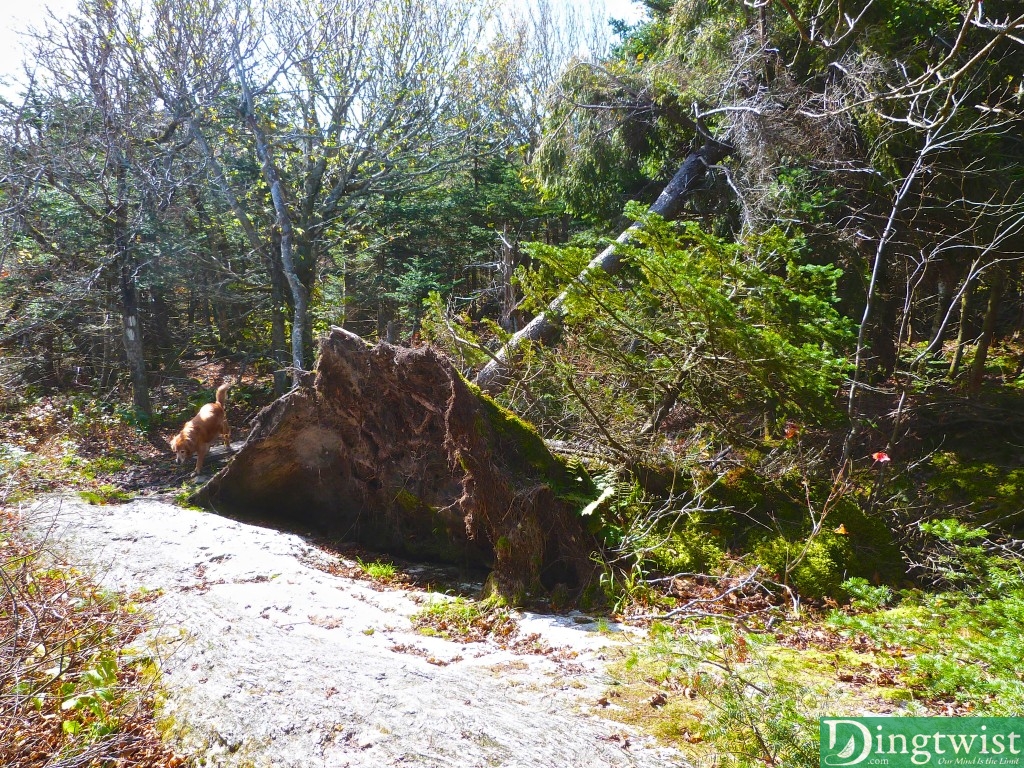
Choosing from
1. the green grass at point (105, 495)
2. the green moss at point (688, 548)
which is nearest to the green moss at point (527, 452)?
the green moss at point (688, 548)

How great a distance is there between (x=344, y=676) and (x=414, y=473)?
3.17 metres

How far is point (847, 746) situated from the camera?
302 centimetres

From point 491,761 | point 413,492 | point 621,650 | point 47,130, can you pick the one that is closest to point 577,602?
point 621,650

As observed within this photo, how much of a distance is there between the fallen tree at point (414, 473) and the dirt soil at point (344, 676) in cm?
84

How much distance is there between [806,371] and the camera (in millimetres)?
5848

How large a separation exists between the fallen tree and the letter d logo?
3047 mm

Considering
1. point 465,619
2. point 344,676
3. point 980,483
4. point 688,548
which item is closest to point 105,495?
point 465,619

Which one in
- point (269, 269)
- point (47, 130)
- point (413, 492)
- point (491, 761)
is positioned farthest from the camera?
point (269, 269)

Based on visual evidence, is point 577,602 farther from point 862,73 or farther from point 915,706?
point 862,73

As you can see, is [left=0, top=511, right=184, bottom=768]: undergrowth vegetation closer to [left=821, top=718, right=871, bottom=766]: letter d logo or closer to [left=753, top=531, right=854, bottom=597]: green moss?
[left=821, top=718, right=871, bottom=766]: letter d logo

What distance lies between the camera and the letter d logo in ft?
9.67

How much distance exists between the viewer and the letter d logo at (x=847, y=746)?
295cm

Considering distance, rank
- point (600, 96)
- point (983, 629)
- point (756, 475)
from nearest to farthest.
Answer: point (983, 629)
point (756, 475)
point (600, 96)

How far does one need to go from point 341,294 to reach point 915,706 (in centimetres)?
1476
